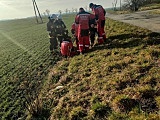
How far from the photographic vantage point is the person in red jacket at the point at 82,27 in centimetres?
1193

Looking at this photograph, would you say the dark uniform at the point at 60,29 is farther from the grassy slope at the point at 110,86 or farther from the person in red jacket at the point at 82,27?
the grassy slope at the point at 110,86

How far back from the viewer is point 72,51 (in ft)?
42.6

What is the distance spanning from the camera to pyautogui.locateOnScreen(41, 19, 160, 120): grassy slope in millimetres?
5969

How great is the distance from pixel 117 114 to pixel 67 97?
2.18m

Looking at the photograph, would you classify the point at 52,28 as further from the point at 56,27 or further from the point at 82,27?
the point at 82,27

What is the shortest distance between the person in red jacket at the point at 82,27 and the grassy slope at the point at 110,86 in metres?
1.48

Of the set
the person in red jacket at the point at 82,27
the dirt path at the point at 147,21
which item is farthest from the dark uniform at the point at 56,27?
the dirt path at the point at 147,21

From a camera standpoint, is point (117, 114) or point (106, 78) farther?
point (106, 78)

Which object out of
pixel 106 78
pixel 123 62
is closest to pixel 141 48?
pixel 123 62

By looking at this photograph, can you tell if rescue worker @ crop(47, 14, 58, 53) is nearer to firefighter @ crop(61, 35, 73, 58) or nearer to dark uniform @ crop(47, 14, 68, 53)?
dark uniform @ crop(47, 14, 68, 53)

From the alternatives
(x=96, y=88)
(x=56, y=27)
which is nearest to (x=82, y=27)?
(x=56, y=27)

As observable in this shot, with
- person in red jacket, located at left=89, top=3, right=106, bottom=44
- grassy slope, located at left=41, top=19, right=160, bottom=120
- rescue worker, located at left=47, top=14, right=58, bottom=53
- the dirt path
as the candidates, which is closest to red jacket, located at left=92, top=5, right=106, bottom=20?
person in red jacket, located at left=89, top=3, right=106, bottom=44

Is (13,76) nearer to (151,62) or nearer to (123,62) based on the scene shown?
(123,62)

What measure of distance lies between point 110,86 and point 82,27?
5.28m
